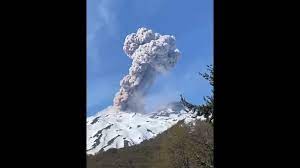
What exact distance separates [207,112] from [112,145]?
110m

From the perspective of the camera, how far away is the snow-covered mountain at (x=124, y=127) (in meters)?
130

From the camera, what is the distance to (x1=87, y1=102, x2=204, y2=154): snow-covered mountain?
427 ft

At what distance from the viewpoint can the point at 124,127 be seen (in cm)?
16062

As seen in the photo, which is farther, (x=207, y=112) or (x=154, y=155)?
(x=154, y=155)
